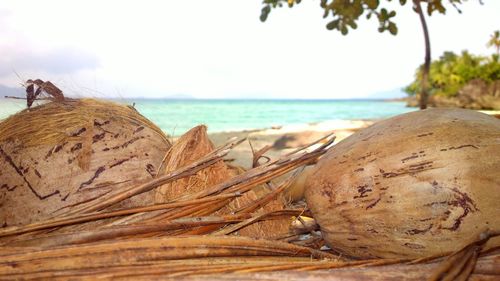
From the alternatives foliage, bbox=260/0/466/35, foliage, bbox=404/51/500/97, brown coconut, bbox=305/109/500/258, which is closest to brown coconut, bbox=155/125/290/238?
brown coconut, bbox=305/109/500/258

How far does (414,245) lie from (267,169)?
0.57m

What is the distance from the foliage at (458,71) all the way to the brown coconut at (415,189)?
45040 mm

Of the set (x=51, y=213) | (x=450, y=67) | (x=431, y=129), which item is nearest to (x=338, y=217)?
(x=431, y=129)

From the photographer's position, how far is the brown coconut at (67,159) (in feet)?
5.72

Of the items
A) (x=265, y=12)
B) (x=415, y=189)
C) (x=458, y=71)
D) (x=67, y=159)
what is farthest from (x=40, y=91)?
(x=458, y=71)

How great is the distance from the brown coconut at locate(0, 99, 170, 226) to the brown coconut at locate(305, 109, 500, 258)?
728 millimetres

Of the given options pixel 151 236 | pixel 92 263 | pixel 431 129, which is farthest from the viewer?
pixel 431 129

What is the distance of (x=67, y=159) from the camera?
1773 mm

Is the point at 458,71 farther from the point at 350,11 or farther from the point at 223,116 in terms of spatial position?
the point at 350,11

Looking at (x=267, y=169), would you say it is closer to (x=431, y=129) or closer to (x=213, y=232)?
(x=213, y=232)

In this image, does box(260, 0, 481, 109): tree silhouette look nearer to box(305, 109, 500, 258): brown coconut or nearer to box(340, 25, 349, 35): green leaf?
box(340, 25, 349, 35): green leaf

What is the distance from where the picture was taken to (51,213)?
5.65 feet

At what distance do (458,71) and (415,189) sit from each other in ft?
176

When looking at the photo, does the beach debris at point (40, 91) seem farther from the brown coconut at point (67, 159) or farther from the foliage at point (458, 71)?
the foliage at point (458, 71)
